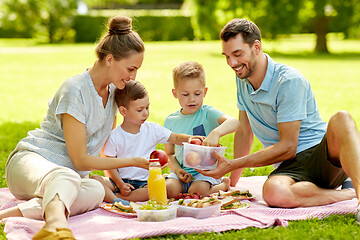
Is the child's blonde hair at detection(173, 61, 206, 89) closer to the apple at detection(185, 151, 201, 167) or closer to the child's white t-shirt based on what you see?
the child's white t-shirt

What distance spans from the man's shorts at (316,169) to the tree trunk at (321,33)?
66.1 ft

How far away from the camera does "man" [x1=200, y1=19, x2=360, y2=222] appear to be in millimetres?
4043

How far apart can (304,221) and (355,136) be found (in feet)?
2.25

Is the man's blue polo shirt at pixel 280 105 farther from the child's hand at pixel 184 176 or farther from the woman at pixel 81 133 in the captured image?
the woman at pixel 81 133

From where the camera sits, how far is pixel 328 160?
4.06 metres

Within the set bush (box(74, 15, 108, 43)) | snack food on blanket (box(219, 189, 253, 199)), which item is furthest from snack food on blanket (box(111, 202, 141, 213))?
bush (box(74, 15, 108, 43))

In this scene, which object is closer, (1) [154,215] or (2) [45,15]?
(1) [154,215]

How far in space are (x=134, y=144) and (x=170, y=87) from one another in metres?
9.02

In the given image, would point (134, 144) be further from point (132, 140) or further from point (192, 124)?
point (192, 124)

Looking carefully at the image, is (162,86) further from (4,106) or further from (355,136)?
(355,136)

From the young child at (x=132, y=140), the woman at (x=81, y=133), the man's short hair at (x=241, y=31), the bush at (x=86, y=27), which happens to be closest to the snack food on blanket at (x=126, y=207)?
the woman at (x=81, y=133)

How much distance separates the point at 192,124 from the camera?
4.58 m

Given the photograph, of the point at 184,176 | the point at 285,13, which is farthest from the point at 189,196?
the point at 285,13

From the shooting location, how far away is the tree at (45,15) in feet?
109
